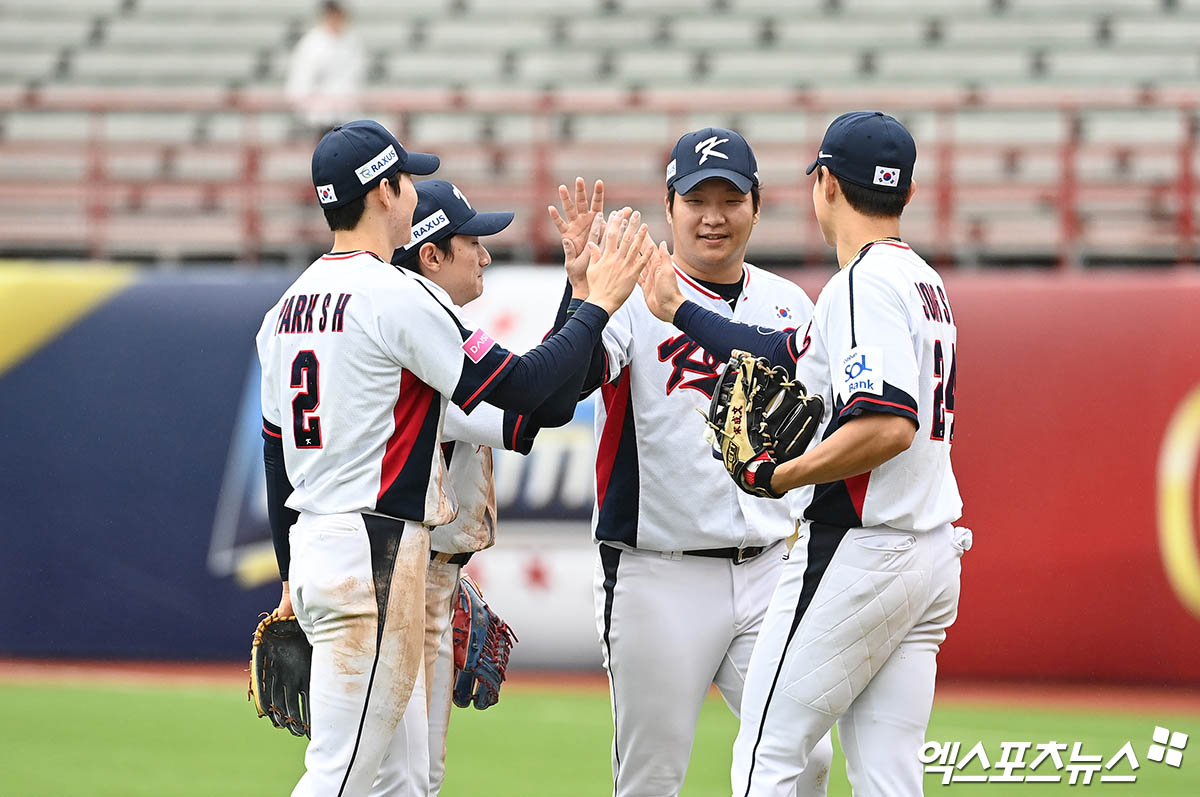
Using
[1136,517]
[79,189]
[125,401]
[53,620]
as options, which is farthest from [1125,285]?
[79,189]

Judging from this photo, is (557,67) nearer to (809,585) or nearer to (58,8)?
(58,8)

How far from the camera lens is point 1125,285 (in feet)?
29.4

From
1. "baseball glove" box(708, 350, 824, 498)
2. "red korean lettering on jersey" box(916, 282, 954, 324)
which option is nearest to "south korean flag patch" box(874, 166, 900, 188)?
"red korean lettering on jersey" box(916, 282, 954, 324)

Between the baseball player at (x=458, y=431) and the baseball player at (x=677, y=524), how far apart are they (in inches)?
10.7

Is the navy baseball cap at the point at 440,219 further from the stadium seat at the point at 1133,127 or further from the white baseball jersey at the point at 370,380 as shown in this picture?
the stadium seat at the point at 1133,127

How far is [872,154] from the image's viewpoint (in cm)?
372

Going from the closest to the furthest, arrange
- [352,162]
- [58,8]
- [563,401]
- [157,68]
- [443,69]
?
[352,162] < [563,401] < [443,69] < [157,68] < [58,8]

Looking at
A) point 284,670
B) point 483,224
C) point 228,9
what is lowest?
point 284,670

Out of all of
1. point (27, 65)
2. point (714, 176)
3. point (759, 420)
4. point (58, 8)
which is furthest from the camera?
point (58, 8)

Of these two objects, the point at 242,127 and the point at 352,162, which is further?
the point at 242,127

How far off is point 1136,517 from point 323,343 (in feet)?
20.7

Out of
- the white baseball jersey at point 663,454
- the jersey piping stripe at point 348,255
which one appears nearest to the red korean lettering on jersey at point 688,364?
the white baseball jersey at point 663,454

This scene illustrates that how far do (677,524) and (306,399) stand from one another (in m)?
1.20

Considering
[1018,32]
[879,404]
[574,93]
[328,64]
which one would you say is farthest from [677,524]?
[1018,32]
